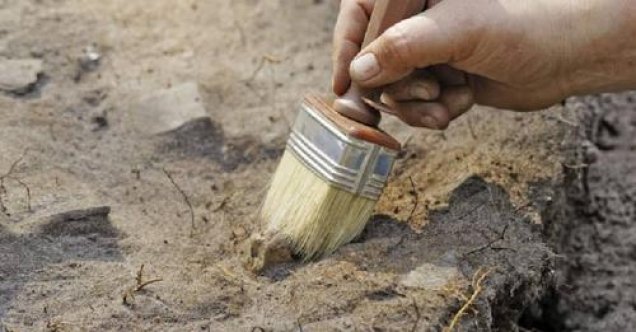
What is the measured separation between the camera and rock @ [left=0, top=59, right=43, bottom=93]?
12.3ft

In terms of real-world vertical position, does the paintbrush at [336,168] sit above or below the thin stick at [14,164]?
above

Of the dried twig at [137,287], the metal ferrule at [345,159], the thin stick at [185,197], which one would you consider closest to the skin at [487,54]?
the metal ferrule at [345,159]

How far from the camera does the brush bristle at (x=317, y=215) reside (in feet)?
9.75

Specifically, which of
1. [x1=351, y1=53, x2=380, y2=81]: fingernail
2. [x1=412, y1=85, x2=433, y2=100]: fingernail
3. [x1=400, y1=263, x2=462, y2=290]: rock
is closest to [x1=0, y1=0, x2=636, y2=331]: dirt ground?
[x1=400, y1=263, x2=462, y2=290]: rock

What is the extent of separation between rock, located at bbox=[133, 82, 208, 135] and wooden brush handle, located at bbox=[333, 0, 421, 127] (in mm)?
906

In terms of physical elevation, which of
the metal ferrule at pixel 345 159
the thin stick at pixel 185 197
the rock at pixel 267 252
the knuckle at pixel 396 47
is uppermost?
the knuckle at pixel 396 47

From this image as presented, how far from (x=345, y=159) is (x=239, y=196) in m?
0.63

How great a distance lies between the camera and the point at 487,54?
3004 mm

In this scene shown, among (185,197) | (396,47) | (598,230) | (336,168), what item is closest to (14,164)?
(185,197)

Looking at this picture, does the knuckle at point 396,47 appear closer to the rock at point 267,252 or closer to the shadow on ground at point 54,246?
the rock at point 267,252

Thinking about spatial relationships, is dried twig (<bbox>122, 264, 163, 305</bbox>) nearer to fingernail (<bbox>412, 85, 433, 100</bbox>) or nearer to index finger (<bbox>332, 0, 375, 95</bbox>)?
index finger (<bbox>332, 0, 375, 95</bbox>)

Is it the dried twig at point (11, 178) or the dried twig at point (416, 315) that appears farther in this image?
the dried twig at point (11, 178)

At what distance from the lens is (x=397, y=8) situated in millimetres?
2994

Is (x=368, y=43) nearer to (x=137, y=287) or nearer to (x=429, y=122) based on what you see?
(x=429, y=122)
